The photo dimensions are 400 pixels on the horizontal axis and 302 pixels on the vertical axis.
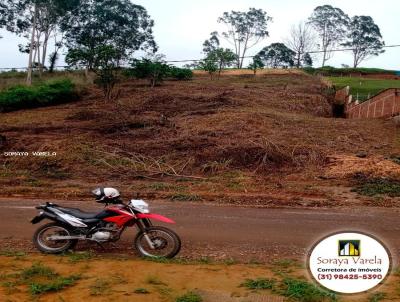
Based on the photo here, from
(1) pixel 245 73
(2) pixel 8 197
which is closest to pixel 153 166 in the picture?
(2) pixel 8 197

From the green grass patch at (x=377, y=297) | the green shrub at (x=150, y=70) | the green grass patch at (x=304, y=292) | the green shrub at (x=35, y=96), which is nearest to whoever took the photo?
the green grass patch at (x=377, y=297)

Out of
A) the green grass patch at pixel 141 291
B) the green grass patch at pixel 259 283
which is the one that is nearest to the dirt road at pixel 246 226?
the green grass patch at pixel 259 283

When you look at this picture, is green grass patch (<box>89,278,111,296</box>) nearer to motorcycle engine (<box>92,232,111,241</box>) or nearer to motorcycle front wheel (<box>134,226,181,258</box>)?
motorcycle front wheel (<box>134,226,181,258</box>)

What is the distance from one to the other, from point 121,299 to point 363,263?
3.04m

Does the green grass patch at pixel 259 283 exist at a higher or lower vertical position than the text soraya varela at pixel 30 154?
lower

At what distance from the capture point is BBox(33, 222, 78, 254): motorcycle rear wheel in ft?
26.9

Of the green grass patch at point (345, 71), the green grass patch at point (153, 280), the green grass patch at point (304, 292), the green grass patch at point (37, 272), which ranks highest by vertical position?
the green grass patch at point (345, 71)

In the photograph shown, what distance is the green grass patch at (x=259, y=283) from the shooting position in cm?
630

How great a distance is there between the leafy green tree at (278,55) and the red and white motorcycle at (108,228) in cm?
7184

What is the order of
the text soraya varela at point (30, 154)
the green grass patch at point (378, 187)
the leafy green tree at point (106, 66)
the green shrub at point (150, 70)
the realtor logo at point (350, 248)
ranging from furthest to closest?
the green shrub at point (150, 70) → the leafy green tree at point (106, 66) → the text soraya varela at point (30, 154) → the green grass patch at point (378, 187) → the realtor logo at point (350, 248)

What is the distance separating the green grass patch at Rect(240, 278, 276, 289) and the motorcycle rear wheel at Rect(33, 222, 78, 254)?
3.29m

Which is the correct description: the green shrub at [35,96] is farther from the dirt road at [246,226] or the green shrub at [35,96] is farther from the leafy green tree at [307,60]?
the leafy green tree at [307,60]

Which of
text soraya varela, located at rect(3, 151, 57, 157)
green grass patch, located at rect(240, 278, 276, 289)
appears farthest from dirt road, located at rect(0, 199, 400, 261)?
text soraya varela, located at rect(3, 151, 57, 157)

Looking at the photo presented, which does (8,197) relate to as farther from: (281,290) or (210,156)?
(281,290)
